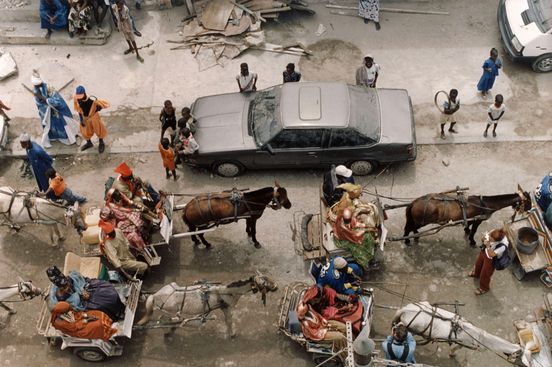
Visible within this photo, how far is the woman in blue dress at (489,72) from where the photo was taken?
12.6 meters

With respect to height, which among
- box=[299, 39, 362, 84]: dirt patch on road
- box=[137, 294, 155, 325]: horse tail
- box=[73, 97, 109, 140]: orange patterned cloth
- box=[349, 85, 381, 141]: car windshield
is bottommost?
box=[137, 294, 155, 325]: horse tail

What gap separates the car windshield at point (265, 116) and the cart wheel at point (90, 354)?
16.1 ft

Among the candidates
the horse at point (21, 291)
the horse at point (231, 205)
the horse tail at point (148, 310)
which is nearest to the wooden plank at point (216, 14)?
the horse at point (231, 205)

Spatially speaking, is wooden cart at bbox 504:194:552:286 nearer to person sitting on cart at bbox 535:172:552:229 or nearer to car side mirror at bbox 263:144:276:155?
person sitting on cart at bbox 535:172:552:229

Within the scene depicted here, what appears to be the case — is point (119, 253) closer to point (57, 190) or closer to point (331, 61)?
point (57, 190)

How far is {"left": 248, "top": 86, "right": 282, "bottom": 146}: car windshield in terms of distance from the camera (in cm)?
1152

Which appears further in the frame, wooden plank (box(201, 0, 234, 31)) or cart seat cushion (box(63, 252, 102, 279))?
wooden plank (box(201, 0, 234, 31))

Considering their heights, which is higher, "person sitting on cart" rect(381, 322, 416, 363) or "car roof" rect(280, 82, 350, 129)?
"car roof" rect(280, 82, 350, 129)

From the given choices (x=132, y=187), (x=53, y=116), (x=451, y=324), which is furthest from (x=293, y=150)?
(x=53, y=116)

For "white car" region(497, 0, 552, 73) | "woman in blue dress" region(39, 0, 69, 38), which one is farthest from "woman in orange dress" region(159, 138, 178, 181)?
"white car" region(497, 0, 552, 73)

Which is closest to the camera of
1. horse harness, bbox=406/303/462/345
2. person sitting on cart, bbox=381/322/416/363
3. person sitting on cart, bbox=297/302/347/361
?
person sitting on cart, bbox=381/322/416/363

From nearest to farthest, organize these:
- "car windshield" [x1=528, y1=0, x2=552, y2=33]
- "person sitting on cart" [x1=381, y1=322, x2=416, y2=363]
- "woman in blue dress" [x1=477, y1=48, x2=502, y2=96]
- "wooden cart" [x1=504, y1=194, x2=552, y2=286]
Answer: "person sitting on cart" [x1=381, y1=322, x2=416, y2=363], "wooden cart" [x1=504, y1=194, x2=552, y2=286], "woman in blue dress" [x1=477, y1=48, x2=502, y2=96], "car windshield" [x1=528, y1=0, x2=552, y2=33]

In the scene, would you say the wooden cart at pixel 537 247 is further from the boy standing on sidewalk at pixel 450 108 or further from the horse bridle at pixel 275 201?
the horse bridle at pixel 275 201

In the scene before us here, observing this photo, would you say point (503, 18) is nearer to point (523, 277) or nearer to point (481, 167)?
point (481, 167)
